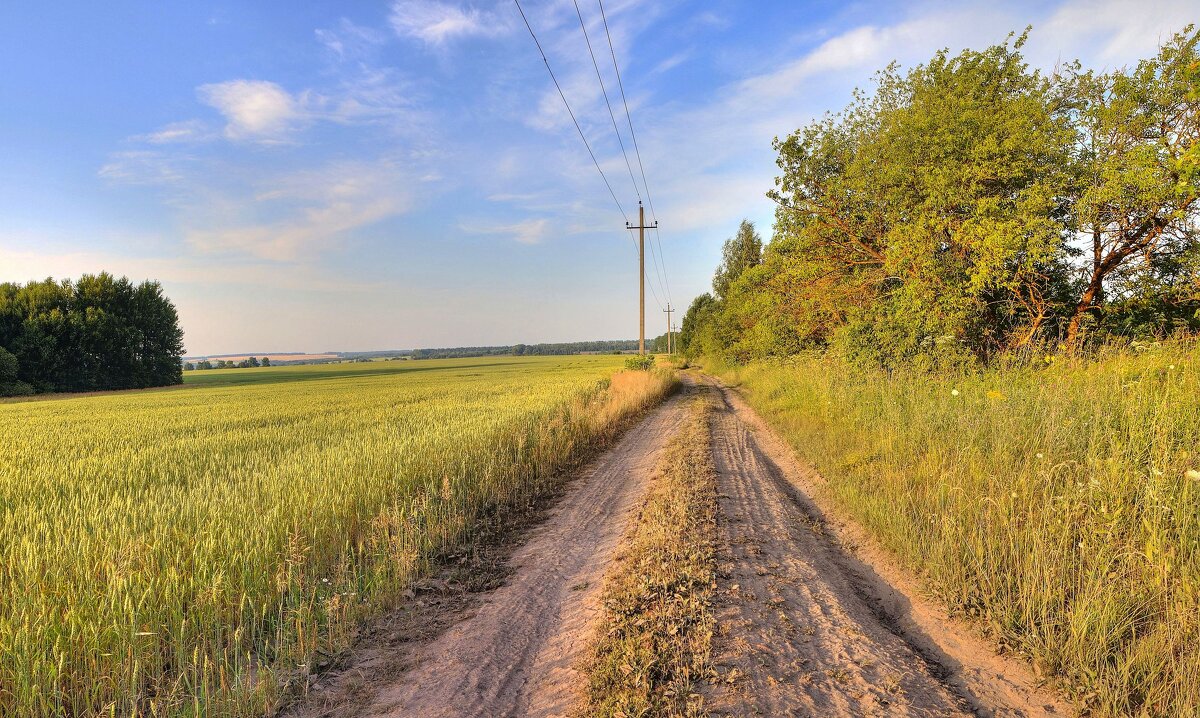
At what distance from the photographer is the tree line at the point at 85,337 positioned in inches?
1825

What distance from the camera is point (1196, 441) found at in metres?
4.61

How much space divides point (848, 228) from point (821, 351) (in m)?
5.09

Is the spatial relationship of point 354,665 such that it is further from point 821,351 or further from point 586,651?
point 821,351

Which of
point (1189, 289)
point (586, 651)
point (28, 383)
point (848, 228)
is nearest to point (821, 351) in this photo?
point (848, 228)

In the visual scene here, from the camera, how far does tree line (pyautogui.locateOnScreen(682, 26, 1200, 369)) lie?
9406 mm

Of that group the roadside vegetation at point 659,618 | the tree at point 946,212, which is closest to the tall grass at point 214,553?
the roadside vegetation at point 659,618

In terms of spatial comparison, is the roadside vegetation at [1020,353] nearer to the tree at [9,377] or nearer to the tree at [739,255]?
the tree at [739,255]

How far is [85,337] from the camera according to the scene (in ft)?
166

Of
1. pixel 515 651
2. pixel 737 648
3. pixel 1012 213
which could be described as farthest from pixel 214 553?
pixel 1012 213

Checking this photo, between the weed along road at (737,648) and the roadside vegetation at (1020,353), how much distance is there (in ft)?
1.33

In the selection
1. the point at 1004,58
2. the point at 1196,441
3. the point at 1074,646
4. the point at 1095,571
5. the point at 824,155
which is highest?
the point at 1004,58

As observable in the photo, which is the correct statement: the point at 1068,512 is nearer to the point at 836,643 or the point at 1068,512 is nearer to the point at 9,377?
the point at 836,643

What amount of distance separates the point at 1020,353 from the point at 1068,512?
29.6ft

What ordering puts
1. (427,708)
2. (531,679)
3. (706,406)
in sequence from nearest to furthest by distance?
1. (427,708)
2. (531,679)
3. (706,406)
